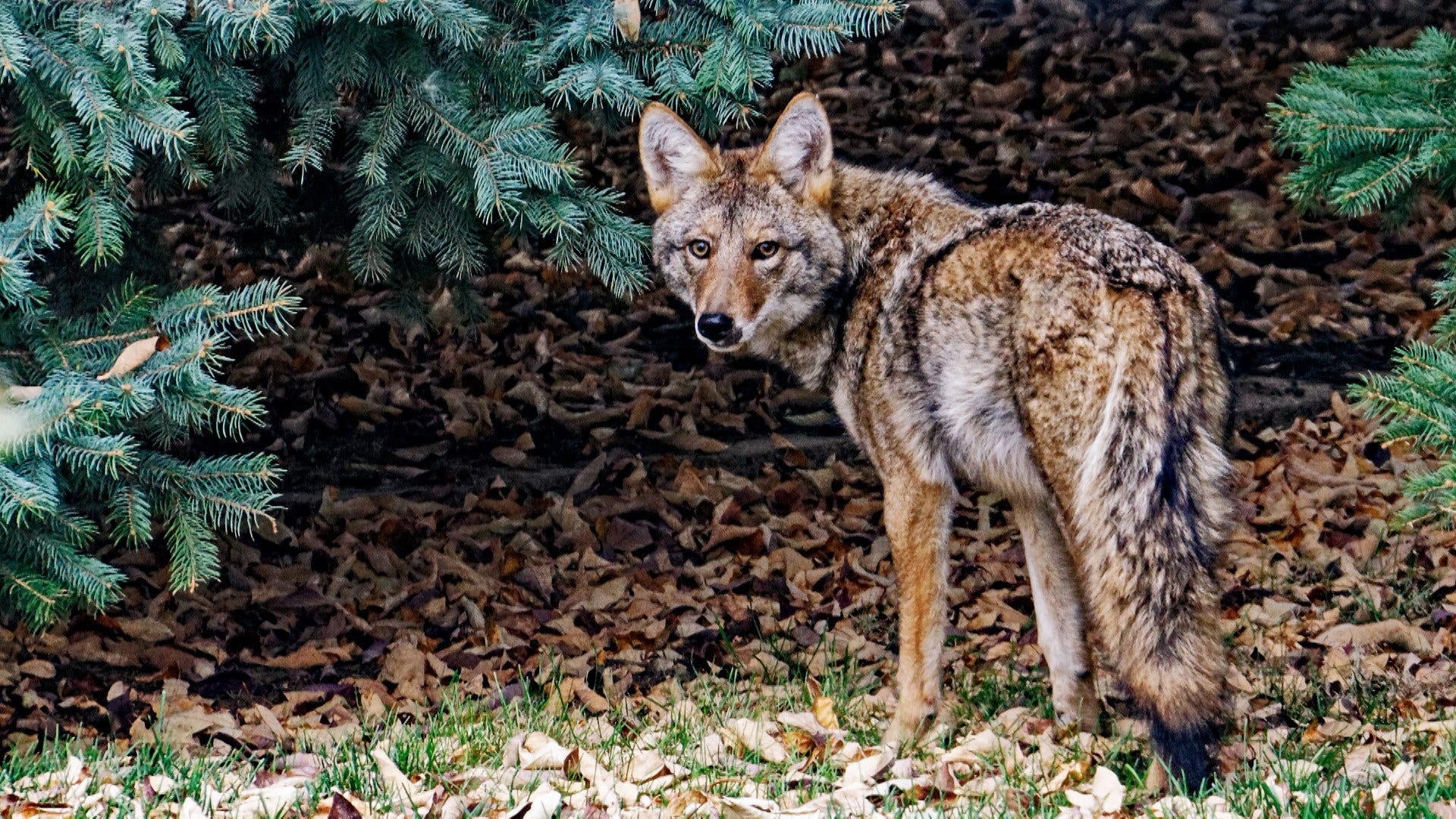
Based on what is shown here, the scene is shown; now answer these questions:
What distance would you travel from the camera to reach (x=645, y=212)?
9.70 m

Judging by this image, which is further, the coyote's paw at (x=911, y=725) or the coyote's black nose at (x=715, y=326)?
the coyote's black nose at (x=715, y=326)

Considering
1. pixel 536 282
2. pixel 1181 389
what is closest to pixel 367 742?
pixel 1181 389

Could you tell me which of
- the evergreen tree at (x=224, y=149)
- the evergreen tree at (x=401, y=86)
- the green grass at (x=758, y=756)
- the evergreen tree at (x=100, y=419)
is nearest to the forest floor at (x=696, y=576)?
the green grass at (x=758, y=756)

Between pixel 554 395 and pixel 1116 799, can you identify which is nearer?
pixel 1116 799

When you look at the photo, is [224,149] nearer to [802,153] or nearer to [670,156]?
[670,156]

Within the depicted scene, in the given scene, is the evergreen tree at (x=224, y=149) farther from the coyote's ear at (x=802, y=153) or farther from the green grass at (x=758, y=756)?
the green grass at (x=758, y=756)

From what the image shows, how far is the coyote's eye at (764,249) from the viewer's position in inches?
202

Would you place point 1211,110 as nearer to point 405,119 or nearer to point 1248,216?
point 1248,216

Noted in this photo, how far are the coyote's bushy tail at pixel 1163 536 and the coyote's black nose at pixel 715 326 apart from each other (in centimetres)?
147

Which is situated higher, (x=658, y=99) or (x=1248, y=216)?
(x=658, y=99)

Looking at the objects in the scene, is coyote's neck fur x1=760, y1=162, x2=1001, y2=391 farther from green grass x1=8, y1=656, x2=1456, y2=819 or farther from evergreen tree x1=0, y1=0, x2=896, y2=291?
green grass x1=8, y1=656, x2=1456, y2=819

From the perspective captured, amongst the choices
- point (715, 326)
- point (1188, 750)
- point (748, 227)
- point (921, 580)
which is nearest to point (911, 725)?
point (921, 580)

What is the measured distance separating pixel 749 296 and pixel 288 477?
10.9ft

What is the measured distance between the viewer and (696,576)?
6.57 meters
